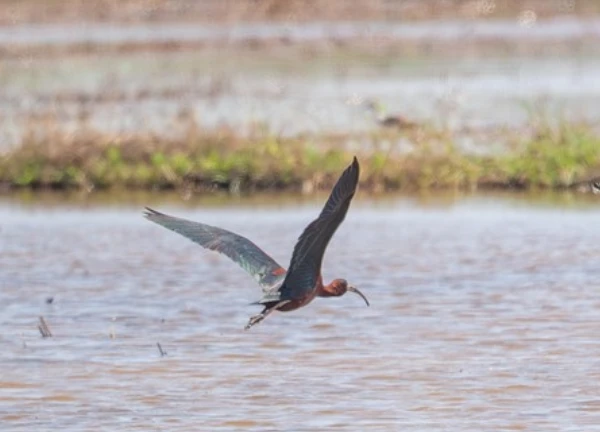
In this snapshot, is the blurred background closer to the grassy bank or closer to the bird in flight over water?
the grassy bank

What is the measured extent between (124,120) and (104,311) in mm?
9165

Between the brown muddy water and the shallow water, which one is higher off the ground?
the shallow water

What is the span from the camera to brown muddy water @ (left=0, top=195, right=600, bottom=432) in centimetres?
848

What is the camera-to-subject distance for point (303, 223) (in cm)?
1496

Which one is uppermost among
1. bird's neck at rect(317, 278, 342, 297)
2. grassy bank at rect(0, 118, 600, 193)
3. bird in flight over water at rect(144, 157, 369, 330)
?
bird in flight over water at rect(144, 157, 369, 330)

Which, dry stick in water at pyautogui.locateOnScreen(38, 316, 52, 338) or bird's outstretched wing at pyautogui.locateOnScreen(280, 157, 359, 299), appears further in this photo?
dry stick in water at pyautogui.locateOnScreen(38, 316, 52, 338)

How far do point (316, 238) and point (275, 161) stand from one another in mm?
9256

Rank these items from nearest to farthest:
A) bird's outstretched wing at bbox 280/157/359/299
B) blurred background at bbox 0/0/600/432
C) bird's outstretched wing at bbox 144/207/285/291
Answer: bird's outstretched wing at bbox 280/157/359/299, bird's outstretched wing at bbox 144/207/285/291, blurred background at bbox 0/0/600/432

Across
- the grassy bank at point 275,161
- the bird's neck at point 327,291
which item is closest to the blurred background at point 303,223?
the grassy bank at point 275,161

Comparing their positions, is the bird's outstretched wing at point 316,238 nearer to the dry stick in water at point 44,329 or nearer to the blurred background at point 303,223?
the blurred background at point 303,223

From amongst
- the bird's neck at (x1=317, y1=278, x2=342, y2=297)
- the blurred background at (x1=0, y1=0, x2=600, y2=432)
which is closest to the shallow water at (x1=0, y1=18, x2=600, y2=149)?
the blurred background at (x1=0, y1=0, x2=600, y2=432)

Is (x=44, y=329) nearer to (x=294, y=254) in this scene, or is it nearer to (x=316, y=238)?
(x=294, y=254)

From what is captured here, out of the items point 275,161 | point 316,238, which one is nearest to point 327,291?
point 316,238

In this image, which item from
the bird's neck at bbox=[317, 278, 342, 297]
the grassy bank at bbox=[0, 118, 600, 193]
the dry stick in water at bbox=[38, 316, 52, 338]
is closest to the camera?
the bird's neck at bbox=[317, 278, 342, 297]
